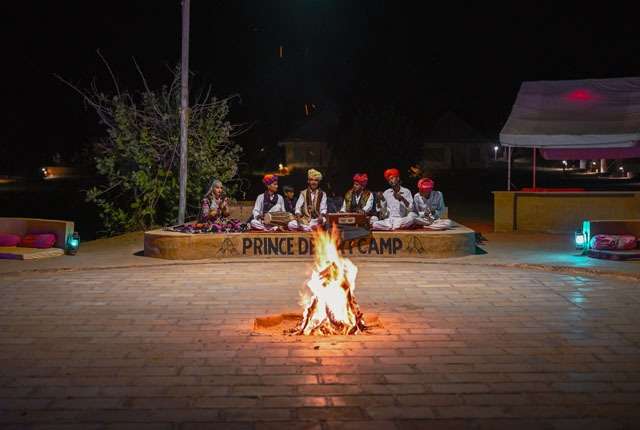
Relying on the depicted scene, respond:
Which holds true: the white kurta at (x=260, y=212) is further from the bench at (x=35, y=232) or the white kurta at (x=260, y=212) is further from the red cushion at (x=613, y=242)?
the red cushion at (x=613, y=242)

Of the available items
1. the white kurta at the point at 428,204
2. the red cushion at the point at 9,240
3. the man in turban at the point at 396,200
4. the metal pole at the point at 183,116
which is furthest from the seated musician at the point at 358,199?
the red cushion at the point at 9,240

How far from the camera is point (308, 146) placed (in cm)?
6744

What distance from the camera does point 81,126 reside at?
A: 34875mm

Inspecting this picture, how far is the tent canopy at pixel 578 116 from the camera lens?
1884cm

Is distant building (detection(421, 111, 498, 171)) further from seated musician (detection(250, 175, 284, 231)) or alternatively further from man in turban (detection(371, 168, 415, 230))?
seated musician (detection(250, 175, 284, 231))

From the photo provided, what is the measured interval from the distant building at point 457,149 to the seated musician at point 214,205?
53.1 meters

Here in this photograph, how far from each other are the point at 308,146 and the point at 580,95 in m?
47.4

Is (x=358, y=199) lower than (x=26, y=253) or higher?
higher

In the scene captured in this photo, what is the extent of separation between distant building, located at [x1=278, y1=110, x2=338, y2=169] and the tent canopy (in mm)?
45340

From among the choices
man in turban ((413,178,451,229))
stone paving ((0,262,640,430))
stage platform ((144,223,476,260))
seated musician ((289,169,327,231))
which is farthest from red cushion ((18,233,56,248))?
man in turban ((413,178,451,229))

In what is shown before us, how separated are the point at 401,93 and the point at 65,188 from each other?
64.3 feet

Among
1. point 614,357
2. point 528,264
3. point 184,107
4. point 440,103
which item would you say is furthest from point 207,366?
point 440,103

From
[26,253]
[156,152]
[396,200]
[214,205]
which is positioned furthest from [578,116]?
[26,253]

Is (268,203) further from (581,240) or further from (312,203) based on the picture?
A: (581,240)
